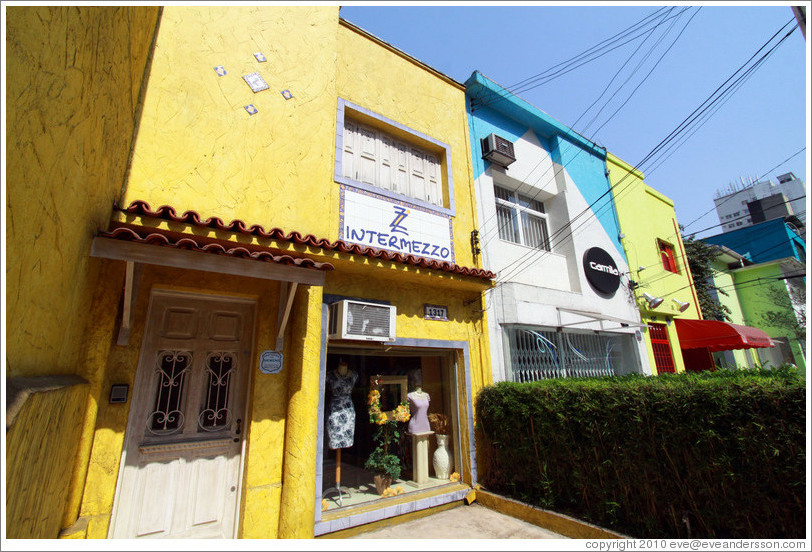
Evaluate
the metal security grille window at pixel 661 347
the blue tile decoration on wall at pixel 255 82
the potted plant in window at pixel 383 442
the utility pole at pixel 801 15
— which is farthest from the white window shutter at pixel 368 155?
the metal security grille window at pixel 661 347

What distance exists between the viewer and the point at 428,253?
20.7 feet

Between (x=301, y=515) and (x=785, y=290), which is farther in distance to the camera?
(x=785, y=290)

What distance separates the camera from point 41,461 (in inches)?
91.2

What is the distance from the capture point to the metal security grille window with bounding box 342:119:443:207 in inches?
250

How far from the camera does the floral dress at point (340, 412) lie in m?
4.91

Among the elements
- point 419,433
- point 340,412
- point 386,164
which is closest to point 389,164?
point 386,164

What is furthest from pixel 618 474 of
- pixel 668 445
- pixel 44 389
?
pixel 44 389

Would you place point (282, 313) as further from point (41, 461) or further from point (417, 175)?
point (417, 175)

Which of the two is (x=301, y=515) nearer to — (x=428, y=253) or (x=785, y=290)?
(x=428, y=253)

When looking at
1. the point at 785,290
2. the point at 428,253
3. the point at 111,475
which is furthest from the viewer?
the point at 785,290

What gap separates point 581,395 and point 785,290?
2211 cm

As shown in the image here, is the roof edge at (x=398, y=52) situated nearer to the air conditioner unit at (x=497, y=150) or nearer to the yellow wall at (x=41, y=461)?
the air conditioner unit at (x=497, y=150)

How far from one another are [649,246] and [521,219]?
18.1 ft

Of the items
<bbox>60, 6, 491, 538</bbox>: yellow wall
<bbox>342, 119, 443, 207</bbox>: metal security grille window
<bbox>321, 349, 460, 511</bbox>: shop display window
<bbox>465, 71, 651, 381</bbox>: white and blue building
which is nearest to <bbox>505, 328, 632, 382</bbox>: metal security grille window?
<bbox>465, 71, 651, 381</bbox>: white and blue building
